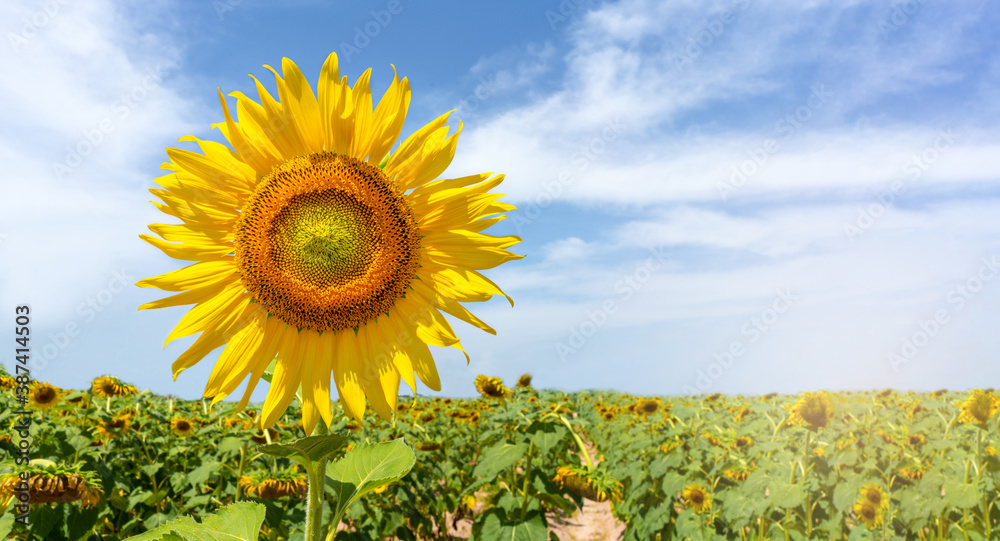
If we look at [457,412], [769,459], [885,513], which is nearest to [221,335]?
[769,459]

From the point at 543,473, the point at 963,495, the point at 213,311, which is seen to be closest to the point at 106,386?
the point at 543,473

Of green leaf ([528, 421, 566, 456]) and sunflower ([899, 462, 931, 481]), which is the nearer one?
green leaf ([528, 421, 566, 456])

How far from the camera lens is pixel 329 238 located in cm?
182

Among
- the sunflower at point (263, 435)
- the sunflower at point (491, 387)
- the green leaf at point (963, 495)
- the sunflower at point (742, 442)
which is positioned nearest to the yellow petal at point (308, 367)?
the sunflower at point (263, 435)

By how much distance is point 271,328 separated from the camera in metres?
1.90

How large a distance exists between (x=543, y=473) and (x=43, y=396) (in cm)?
513

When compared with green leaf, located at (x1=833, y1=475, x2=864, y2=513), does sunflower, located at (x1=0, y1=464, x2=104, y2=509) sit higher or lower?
higher

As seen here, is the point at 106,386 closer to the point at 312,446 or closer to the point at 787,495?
the point at 312,446

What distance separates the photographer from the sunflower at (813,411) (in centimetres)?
541

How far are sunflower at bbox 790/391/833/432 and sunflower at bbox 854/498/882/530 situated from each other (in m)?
1.24

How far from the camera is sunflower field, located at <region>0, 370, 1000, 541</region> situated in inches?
182

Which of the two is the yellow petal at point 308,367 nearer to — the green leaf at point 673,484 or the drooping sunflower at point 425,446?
the drooping sunflower at point 425,446

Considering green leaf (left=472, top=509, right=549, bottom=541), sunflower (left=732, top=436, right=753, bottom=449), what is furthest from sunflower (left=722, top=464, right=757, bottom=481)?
green leaf (left=472, top=509, right=549, bottom=541)

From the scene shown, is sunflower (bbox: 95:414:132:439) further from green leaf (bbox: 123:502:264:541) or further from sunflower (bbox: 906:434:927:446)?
sunflower (bbox: 906:434:927:446)
